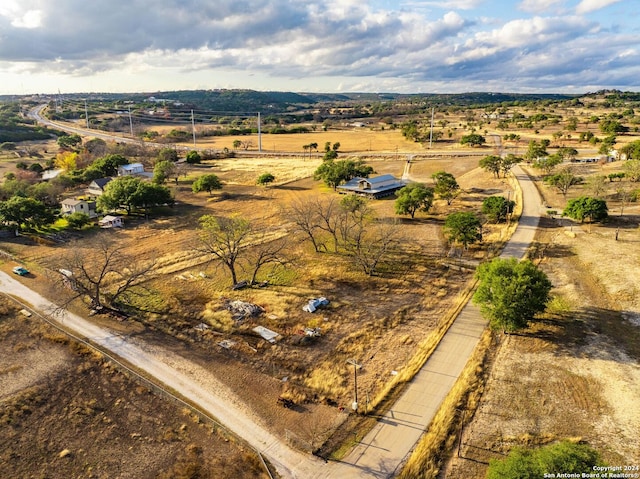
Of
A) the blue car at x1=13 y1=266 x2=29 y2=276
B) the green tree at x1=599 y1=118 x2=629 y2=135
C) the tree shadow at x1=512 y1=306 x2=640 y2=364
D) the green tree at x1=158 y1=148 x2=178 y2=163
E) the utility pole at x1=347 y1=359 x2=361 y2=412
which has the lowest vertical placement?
the utility pole at x1=347 y1=359 x2=361 y2=412

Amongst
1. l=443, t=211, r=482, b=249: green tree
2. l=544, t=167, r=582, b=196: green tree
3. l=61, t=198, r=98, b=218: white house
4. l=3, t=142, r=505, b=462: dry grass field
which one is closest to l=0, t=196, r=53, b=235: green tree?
l=3, t=142, r=505, b=462: dry grass field

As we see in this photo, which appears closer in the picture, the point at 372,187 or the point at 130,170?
the point at 372,187

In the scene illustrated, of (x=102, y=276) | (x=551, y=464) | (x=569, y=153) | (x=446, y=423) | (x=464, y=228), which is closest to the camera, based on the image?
(x=551, y=464)

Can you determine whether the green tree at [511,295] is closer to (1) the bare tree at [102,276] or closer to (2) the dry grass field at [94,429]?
(2) the dry grass field at [94,429]

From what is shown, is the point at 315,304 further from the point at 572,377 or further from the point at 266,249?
the point at 572,377

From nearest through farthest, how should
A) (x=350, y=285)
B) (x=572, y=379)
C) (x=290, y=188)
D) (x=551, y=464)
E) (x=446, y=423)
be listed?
1. (x=551, y=464)
2. (x=446, y=423)
3. (x=572, y=379)
4. (x=350, y=285)
5. (x=290, y=188)

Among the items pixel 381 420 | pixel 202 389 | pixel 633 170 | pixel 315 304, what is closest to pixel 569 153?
pixel 633 170

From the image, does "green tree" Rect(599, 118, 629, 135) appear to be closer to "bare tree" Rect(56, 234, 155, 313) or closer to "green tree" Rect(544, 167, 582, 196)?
"green tree" Rect(544, 167, 582, 196)

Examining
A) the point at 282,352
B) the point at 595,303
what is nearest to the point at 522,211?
the point at 595,303

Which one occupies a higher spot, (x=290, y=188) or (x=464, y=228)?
(x=464, y=228)
